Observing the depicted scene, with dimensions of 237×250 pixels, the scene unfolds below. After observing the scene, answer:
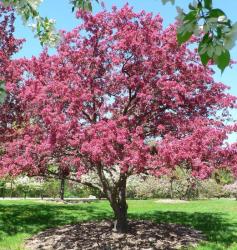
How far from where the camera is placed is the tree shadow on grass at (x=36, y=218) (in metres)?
15.7

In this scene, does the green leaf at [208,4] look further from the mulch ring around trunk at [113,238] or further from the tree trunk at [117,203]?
the tree trunk at [117,203]

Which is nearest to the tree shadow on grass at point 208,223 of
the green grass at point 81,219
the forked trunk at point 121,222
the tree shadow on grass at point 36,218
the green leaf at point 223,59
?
the green grass at point 81,219

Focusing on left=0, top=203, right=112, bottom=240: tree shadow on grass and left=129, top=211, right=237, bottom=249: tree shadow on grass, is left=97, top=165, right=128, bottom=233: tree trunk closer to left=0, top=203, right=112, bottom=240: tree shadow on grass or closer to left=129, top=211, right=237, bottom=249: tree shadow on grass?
left=129, top=211, right=237, bottom=249: tree shadow on grass

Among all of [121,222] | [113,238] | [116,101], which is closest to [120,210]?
[121,222]

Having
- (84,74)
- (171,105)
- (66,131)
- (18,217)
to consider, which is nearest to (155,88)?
(171,105)

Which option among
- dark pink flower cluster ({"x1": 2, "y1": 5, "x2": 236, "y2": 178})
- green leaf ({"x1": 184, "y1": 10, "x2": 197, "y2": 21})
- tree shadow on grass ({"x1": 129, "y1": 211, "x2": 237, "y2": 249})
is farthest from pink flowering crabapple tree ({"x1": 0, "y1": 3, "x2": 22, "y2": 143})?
green leaf ({"x1": 184, "y1": 10, "x2": 197, "y2": 21})

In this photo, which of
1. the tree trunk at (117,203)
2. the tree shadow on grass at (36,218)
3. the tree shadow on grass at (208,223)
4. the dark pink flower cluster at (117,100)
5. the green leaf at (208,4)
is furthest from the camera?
the tree shadow on grass at (36,218)

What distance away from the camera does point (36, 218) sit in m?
18.2

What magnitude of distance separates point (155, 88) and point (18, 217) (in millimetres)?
8987

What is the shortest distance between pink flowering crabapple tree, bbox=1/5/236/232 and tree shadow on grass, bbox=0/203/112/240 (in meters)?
3.24

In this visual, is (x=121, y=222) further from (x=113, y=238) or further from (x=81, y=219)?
(x=81, y=219)

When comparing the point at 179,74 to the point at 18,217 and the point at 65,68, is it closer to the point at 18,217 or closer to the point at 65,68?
the point at 65,68

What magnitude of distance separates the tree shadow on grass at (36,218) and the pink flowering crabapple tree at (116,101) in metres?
3.24

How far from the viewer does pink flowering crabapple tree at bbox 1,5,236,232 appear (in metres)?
11.9
